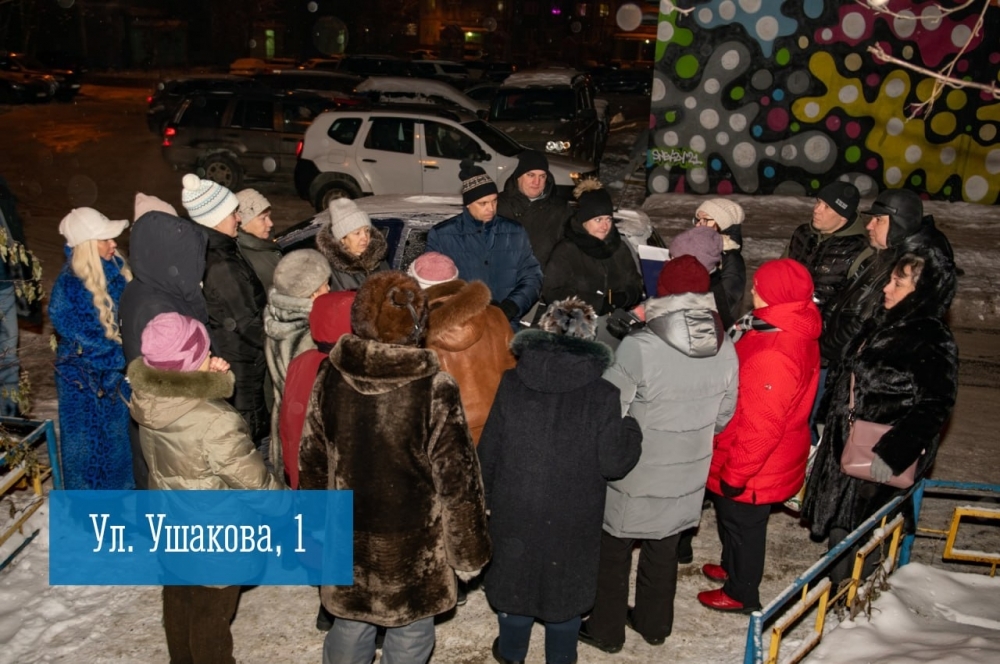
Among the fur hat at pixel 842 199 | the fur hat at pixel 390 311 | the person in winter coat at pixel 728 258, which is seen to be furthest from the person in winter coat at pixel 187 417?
the fur hat at pixel 842 199

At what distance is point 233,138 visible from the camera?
1522 cm

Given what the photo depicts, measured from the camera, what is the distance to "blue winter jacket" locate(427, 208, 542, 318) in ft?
19.0

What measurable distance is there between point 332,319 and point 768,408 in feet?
6.86

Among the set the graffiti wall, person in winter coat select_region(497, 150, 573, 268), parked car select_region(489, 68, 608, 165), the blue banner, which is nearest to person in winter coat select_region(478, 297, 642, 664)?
the blue banner

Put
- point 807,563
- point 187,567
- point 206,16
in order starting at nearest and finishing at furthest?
point 187,567
point 807,563
point 206,16

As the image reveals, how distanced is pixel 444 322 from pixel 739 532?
1.92 metres

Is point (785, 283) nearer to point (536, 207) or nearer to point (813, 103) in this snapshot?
point (536, 207)

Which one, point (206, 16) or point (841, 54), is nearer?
point (841, 54)

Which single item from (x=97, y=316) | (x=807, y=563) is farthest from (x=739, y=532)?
(x=97, y=316)

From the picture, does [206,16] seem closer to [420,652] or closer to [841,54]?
[841,54]

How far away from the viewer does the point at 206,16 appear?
47.3 meters

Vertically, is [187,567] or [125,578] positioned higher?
[187,567]

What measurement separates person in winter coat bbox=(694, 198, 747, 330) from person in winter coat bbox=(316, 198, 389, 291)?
221 centimetres

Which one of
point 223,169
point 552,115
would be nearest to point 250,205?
point 223,169
